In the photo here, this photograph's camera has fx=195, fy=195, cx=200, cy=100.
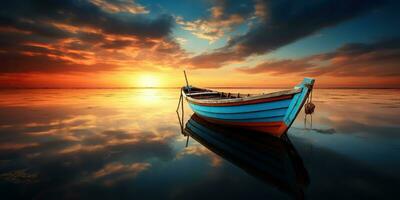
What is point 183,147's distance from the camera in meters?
9.83

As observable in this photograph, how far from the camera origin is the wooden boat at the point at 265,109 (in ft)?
28.3

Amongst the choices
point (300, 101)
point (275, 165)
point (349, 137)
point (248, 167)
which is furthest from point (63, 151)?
point (349, 137)

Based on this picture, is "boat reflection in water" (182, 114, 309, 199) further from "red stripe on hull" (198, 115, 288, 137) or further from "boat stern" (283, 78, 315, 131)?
"boat stern" (283, 78, 315, 131)

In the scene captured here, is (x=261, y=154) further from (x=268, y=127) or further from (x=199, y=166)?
(x=199, y=166)

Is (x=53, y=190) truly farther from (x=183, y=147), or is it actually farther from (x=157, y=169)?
(x=183, y=147)

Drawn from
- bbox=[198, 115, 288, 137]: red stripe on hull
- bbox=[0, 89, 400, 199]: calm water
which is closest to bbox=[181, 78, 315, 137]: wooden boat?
bbox=[198, 115, 288, 137]: red stripe on hull

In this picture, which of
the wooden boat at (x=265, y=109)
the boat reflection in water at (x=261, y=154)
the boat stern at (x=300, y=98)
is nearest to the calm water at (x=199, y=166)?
the boat reflection in water at (x=261, y=154)

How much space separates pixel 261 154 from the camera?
28.1ft

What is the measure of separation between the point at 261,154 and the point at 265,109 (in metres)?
2.30

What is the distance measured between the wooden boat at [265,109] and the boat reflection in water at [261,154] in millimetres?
681

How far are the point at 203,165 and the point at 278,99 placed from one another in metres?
4.63

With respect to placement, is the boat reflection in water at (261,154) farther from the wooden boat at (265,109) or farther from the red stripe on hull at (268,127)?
the wooden boat at (265,109)

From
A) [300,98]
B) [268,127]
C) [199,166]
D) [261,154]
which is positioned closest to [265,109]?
[268,127]

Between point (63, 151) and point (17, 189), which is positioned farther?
point (63, 151)
